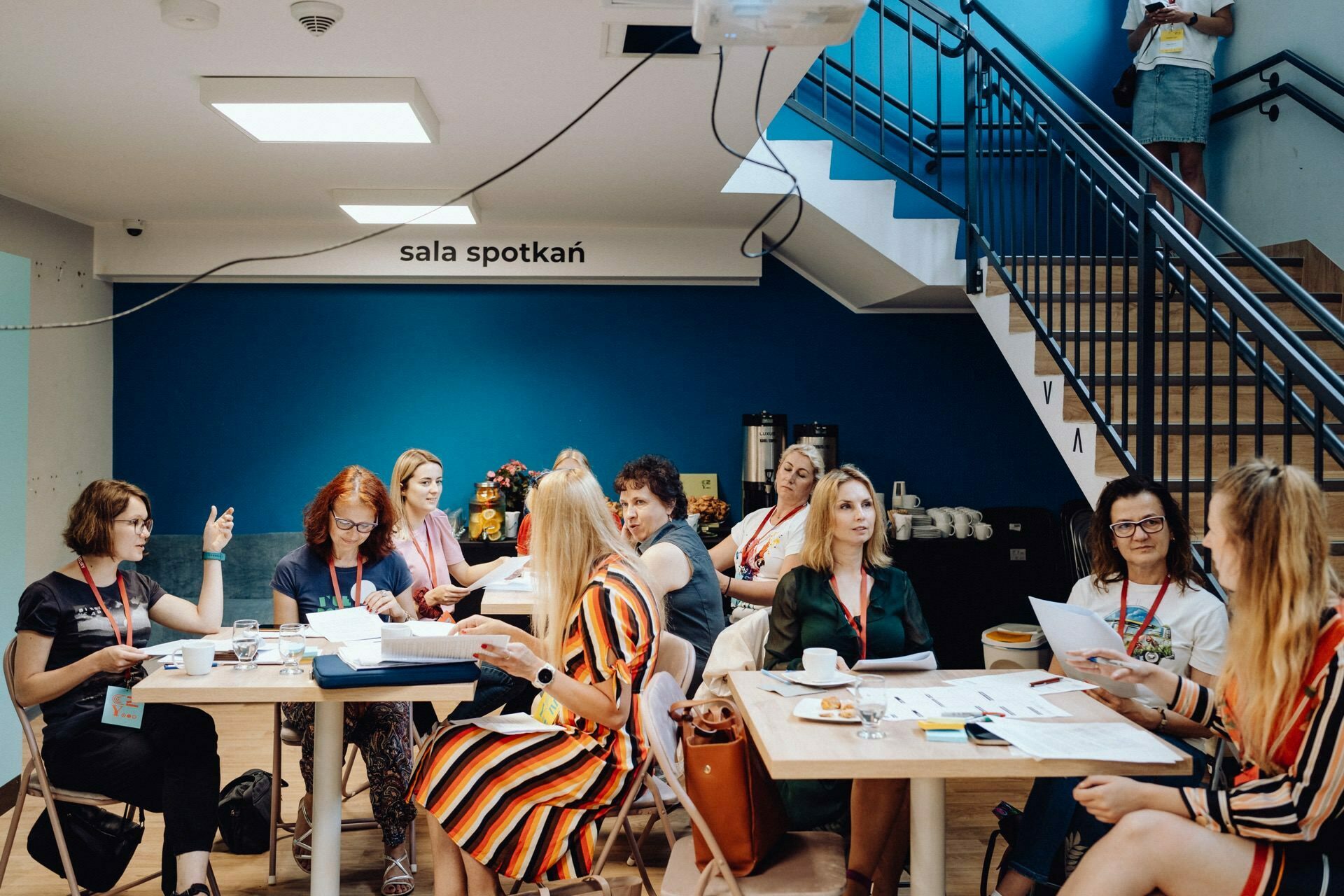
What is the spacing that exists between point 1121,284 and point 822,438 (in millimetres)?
1818

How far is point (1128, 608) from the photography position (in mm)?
2857

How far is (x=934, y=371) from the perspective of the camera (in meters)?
6.41

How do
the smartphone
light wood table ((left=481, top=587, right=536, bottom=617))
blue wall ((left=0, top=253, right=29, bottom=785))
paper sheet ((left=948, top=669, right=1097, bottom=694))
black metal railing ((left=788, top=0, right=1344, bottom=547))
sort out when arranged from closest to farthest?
the smartphone → paper sheet ((left=948, top=669, right=1097, bottom=694)) → black metal railing ((left=788, top=0, right=1344, bottom=547)) → light wood table ((left=481, top=587, right=536, bottom=617)) → blue wall ((left=0, top=253, right=29, bottom=785))

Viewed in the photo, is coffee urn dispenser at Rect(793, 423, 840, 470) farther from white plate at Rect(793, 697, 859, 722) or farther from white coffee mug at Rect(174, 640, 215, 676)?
white coffee mug at Rect(174, 640, 215, 676)

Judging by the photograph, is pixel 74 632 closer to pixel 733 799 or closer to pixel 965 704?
pixel 733 799

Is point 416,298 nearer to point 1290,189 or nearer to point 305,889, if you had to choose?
point 305,889

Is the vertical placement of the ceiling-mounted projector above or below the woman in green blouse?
above

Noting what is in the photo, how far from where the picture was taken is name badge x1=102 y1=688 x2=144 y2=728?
2.83 metres

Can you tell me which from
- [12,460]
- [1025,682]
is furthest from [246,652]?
[12,460]

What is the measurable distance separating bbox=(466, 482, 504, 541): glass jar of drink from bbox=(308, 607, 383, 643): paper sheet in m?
2.47

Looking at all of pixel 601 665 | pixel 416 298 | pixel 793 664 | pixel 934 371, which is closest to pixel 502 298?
pixel 416 298

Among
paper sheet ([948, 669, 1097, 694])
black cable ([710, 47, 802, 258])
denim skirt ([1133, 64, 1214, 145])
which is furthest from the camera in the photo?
denim skirt ([1133, 64, 1214, 145])

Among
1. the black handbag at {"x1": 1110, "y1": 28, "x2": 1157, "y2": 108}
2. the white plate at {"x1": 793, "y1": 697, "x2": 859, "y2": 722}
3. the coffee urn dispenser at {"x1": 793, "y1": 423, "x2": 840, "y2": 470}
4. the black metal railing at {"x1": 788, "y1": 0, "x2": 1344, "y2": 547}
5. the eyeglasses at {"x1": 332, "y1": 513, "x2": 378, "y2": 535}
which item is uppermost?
the black handbag at {"x1": 1110, "y1": 28, "x2": 1157, "y2": 108}

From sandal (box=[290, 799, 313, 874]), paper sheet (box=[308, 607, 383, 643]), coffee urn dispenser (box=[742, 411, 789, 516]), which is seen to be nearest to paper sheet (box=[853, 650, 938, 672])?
paper sheet (box=[308, 607, 383, 643])
